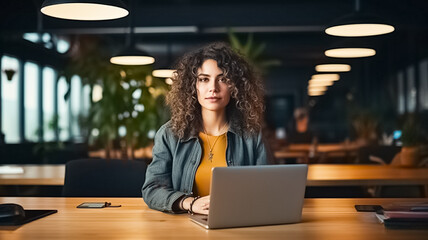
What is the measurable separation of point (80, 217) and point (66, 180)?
95cm

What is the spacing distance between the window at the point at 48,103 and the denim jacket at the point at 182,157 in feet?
25.0

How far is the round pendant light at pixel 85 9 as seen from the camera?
9.30 ft

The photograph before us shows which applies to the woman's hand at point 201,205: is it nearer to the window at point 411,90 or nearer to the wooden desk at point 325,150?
the wooden desk at point 325,150

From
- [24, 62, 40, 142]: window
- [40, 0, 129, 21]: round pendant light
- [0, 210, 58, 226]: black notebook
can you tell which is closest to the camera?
[0, 210, 58, 226]: black notebook

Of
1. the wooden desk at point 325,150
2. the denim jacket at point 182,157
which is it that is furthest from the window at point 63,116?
the denim jacket at point 182,157


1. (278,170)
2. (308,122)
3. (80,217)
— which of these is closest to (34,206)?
(80,217)

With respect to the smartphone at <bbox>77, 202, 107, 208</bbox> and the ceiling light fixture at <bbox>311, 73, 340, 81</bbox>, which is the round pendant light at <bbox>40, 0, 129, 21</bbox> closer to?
the smartphone at <bbox>77, 202, 107, 208</bbox>

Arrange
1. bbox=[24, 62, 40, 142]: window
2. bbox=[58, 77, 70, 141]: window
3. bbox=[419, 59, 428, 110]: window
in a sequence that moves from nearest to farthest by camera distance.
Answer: bbox=[419, 59, 428, 110]: window → bbox=[24, 62, 40, 142]: window → bbox=[58, 77, 70, 141]: window

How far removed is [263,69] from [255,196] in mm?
7446

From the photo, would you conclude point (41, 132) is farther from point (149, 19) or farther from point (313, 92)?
point (313, 92)

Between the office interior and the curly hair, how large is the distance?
19.8ft

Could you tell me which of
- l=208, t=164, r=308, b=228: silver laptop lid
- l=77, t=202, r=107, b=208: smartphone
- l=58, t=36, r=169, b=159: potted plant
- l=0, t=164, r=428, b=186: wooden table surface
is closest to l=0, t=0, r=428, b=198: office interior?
l=58, t=36, r=169, b=159: potted plant

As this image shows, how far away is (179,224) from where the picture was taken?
2127 mm

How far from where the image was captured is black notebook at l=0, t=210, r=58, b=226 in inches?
83.1
